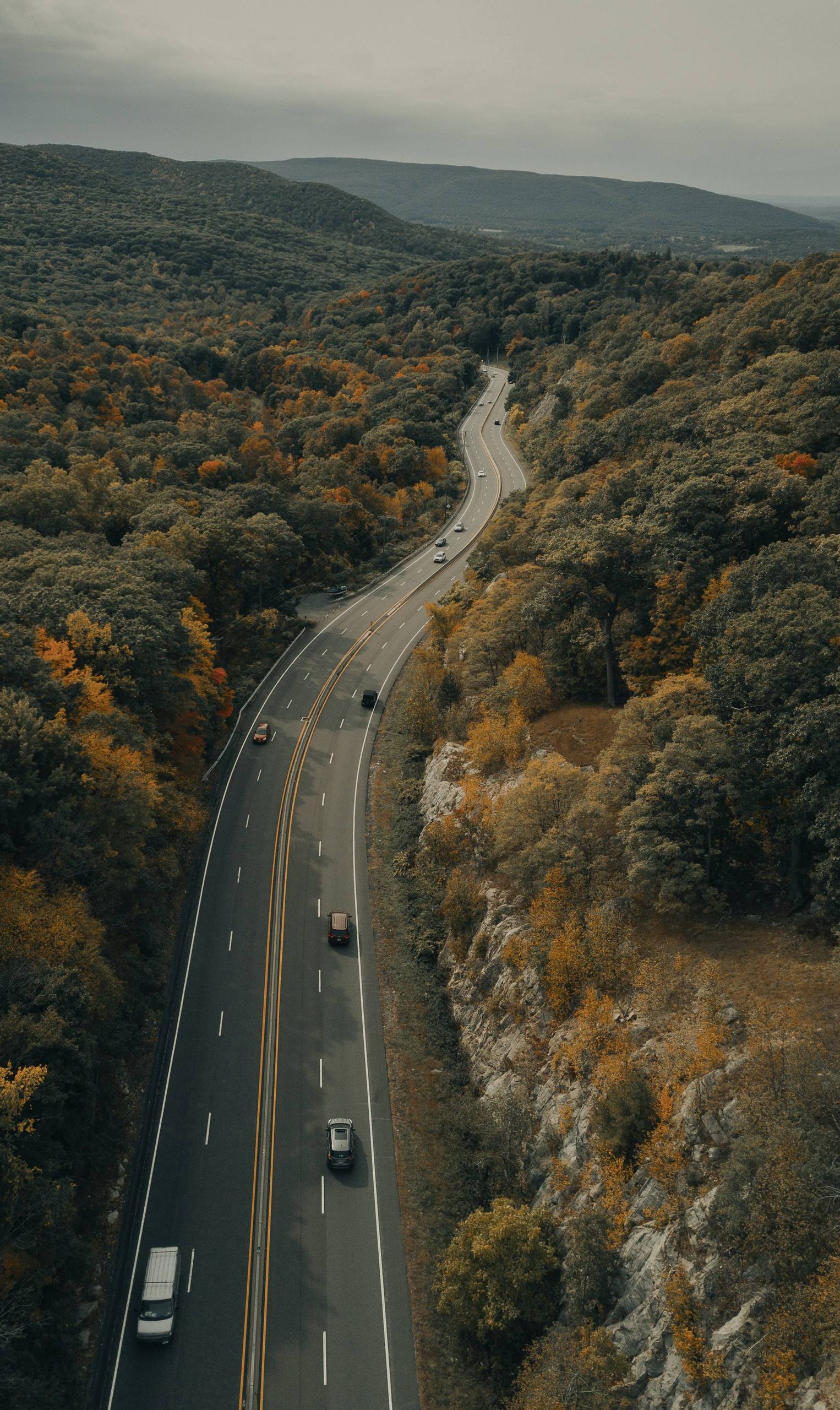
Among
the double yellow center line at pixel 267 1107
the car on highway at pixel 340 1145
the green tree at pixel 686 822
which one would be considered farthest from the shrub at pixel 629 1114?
the double yellow center line at pixel 267 1107

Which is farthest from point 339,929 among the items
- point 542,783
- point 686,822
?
point 686,822

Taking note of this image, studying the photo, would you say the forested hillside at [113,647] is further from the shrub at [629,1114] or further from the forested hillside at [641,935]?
the shrub at [629,1114]

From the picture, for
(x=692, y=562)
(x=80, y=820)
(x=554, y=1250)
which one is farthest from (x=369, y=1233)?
(x=692, y=562)

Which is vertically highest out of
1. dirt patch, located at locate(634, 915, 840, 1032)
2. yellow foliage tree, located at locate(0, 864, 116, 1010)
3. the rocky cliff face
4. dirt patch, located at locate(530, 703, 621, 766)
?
dirt patch, located at locate(530, 703, 621, 766)

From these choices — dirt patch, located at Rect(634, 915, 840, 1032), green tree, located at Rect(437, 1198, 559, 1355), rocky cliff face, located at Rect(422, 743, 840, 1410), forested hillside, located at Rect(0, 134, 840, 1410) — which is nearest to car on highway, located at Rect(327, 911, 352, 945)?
forested hillside, located at Rect(0, 134, 840, 1410)

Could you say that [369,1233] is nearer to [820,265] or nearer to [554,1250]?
[554,1250]

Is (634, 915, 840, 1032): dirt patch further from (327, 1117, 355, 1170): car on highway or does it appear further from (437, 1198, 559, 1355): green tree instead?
(327, 1117, 355, 1170): car on highway
